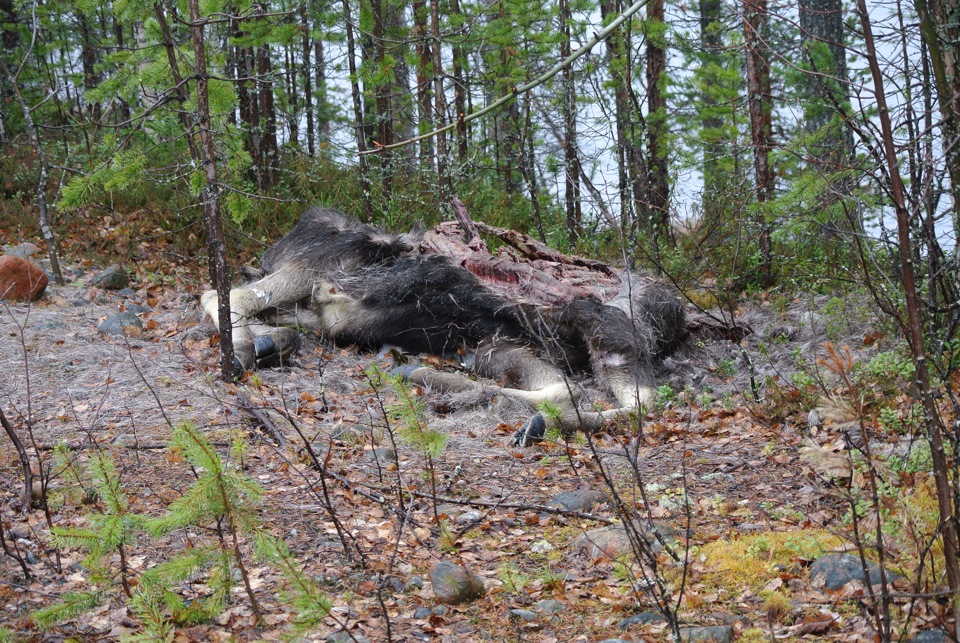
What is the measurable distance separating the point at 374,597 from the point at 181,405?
2.57m

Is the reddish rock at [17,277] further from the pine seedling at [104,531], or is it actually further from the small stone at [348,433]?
the pine seedling at [104,531]

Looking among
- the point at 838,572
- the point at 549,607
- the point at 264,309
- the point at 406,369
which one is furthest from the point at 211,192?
the point at 838,572

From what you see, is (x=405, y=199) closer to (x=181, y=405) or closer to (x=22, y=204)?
(x=22, y=204)

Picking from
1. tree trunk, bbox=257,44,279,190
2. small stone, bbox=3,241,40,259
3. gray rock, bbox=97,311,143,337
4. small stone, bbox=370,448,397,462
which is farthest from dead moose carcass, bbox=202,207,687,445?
tree trunk, bbox=257,44,279,190

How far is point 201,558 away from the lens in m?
2.50

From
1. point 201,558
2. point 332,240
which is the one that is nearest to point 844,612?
point 201,558

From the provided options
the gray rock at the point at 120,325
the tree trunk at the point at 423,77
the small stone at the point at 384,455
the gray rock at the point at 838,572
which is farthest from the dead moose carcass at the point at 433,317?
the tree trunk at the point at 423,77

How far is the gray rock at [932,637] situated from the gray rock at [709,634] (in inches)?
20.1

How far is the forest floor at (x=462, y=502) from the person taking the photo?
2738 millimetres

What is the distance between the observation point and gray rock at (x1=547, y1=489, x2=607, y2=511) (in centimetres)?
374

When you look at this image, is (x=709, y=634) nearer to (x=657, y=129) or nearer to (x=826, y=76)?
(x=826, y=76)

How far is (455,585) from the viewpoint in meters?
2.89

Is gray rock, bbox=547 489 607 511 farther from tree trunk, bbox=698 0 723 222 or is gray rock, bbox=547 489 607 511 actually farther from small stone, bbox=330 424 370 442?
tree trunk, bbox=698 0 723 222

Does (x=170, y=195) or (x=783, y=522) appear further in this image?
(x=170, y=195)
